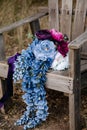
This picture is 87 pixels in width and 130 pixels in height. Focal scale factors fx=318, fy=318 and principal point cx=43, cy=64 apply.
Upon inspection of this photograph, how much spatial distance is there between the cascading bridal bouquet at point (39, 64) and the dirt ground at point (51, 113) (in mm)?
183

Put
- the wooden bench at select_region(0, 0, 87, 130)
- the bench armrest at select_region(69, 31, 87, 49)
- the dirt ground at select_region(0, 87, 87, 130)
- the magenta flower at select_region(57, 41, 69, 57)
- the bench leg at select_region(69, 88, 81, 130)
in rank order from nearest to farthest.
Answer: the bench armrest at select_region(69, 31, 87, 49) → the wooden bench at select_region(0, 0, 87, 130) → the bench leg at select_region(69, 88, 81, 130) → the magenta flower at select_region(57, 41, 69, 57) → the dirt ground at select_region(0, 87, 87, 130)

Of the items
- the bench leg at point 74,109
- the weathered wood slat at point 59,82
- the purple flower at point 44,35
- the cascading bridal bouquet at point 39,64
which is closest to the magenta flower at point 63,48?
the cascading bridal bouquet at point 39,64

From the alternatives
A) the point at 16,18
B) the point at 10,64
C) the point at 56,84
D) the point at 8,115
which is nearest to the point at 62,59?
the point at 56,84

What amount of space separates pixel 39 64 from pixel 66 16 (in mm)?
839

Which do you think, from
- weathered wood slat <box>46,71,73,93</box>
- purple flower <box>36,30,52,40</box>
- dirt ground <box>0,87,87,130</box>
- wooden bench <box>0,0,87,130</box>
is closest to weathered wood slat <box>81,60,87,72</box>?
wooden bench <box>0,0,87,130</box>

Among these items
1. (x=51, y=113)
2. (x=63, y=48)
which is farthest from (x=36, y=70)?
(x=51, y=113)

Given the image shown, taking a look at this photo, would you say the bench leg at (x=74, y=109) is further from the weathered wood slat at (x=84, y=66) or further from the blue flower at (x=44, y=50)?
the blue flower at (x=44, y=50)

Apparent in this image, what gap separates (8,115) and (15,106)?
14 centimetres

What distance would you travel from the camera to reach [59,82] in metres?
2.51

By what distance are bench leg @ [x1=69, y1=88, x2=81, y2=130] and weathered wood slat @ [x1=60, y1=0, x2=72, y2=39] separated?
35.1 inches

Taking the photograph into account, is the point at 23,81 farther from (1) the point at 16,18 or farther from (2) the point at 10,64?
(1) the point at 16,18

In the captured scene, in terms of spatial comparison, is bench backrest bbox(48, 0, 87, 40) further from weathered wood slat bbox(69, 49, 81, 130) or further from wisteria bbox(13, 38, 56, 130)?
weathered wood slat bbox(69, 49, 81, 130)

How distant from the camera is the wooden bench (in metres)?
2.40

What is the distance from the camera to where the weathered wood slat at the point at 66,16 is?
3.20 m
